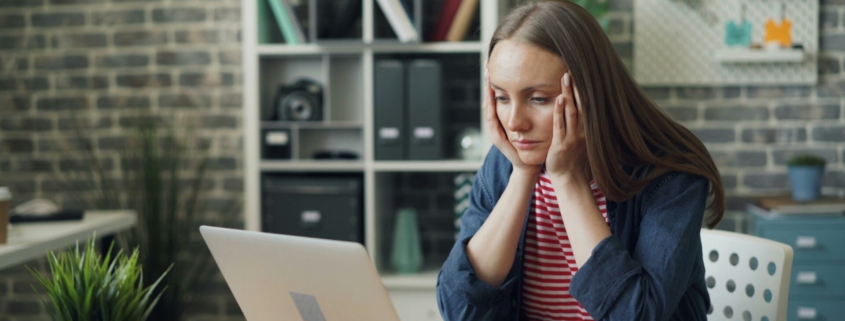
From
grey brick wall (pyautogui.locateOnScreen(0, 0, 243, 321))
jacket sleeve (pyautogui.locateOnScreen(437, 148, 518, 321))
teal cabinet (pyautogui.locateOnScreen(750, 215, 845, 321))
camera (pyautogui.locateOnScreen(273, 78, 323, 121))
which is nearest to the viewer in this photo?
jacket sleeve (pyautogui.locateOnScreen(437, 148, 518, 321))

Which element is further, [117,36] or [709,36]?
[117,36]

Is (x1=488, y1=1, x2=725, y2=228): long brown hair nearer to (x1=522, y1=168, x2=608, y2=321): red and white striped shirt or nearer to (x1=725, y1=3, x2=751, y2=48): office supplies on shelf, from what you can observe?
(x1=522, y1=168, x2=608, y2=321): red and white striped shirt

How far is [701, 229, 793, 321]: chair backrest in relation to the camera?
59.8 inches

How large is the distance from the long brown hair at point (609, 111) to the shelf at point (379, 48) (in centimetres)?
156

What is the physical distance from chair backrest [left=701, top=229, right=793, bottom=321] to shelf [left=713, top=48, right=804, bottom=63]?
1.66 meters

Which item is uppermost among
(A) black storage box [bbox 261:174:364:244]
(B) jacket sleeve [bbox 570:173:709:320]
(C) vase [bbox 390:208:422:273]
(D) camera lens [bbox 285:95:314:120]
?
(D) camera lens [bbox 285:95:314:120]

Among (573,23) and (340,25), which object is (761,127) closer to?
(340,25)

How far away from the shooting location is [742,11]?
10.7 feet

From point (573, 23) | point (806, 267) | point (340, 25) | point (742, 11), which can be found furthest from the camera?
point (742, 11)

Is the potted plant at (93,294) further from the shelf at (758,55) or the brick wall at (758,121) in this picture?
the shelf at (758,55)

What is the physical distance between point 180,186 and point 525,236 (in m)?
2.39

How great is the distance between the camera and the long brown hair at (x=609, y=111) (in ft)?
4.36

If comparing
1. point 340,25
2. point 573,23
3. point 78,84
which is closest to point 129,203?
point 78,84

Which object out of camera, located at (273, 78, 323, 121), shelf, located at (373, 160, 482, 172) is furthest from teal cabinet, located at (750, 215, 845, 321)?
camera, located at (273, 78, 323, 121)
